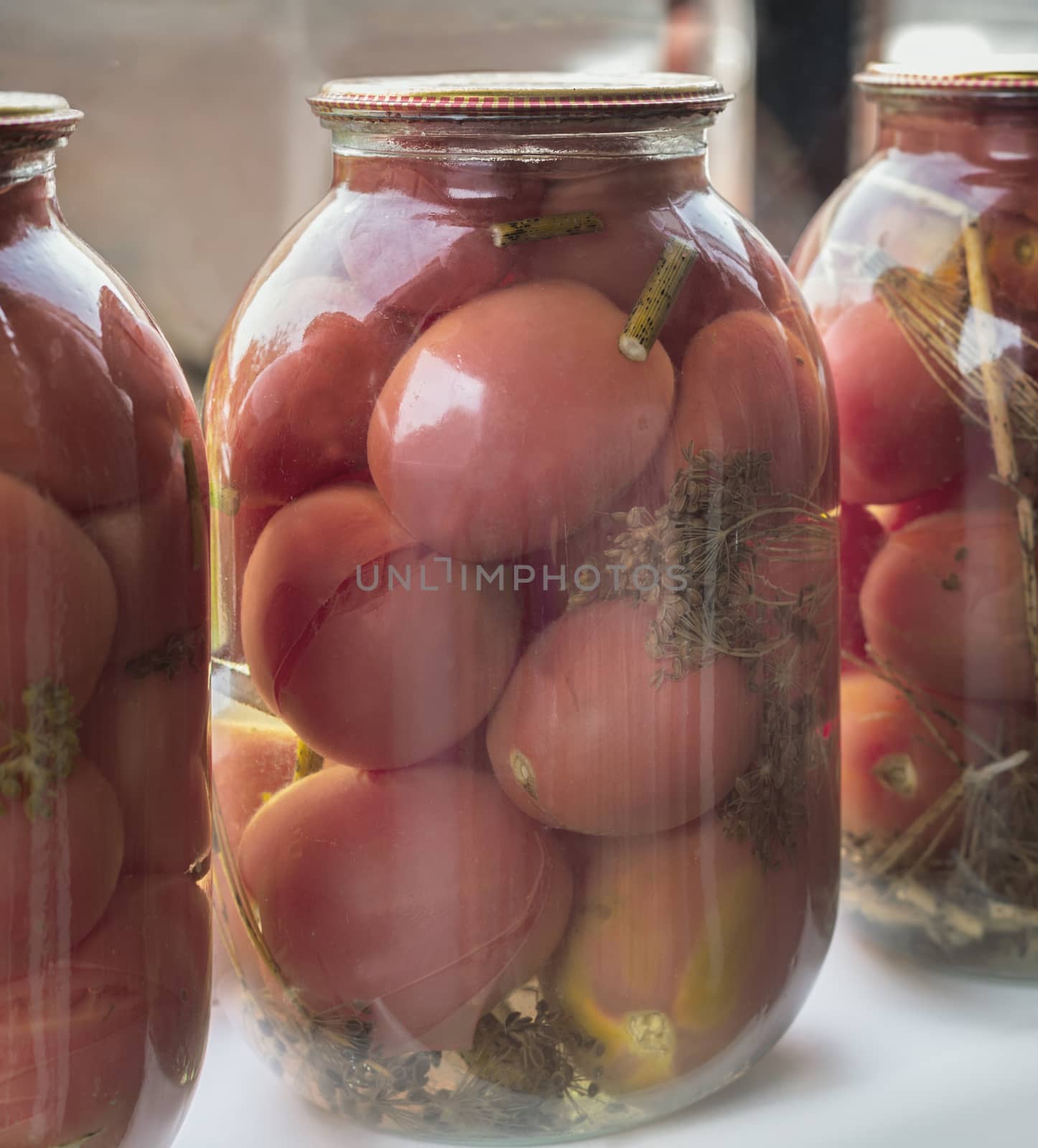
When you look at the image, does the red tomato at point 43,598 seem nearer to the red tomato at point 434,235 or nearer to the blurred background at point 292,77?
the red tomato at point 434,235

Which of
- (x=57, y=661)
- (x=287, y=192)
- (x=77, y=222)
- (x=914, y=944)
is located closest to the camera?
(x=57, y=661)

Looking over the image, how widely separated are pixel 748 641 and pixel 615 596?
0.06 m

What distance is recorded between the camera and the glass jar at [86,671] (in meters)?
0.40

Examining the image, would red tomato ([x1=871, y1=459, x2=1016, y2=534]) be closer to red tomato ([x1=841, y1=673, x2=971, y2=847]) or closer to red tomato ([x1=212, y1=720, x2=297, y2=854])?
red tomato ([x1=841, y1=673, x2=971, y2=847])

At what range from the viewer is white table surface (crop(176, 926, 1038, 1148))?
0.54 m

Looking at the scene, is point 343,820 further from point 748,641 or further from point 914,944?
point 914,944

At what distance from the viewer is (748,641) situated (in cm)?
50

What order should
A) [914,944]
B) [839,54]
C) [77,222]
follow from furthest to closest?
[839,54] < [77,222] < [914,944]

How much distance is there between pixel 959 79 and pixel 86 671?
1.28 ft

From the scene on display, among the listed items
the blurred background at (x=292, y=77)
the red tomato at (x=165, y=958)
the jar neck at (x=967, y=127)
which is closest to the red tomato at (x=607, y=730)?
the red tomato at (x=165, y=958)

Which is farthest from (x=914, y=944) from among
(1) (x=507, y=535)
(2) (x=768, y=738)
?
(1) (x=507, y=535)

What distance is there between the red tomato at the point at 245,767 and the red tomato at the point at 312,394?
0.26 ft

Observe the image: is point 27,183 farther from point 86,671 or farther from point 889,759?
point 889,759

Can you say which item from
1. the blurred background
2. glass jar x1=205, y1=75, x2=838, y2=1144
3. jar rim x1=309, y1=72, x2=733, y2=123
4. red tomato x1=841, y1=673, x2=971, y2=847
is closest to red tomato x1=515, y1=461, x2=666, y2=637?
glass jar x1=205, y1=75, x2=838, y2=1144
